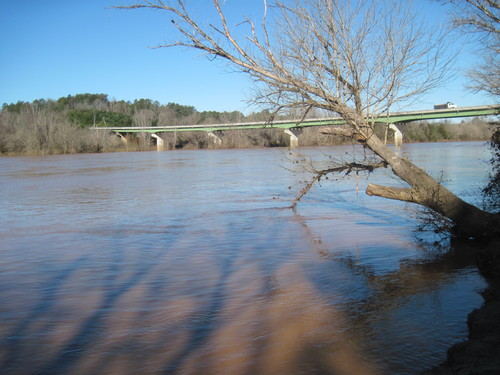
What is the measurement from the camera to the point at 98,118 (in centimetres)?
11931

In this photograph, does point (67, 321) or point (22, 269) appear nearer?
point (67, 321)

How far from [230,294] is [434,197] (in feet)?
13.1

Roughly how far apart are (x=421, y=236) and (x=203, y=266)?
4.12 m

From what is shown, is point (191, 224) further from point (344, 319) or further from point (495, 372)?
point (495, 372)

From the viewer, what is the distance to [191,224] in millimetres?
11734

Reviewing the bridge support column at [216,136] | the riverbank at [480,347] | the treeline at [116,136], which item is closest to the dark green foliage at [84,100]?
the treeline at [116,136]

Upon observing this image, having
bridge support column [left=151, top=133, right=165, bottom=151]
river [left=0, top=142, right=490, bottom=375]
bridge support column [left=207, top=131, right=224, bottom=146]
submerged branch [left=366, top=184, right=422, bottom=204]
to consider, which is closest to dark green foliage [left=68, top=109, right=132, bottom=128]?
bridge support column [left=151, top=133, right=165, bottom=151]

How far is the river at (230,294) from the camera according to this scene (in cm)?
459

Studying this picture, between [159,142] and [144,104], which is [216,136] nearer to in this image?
[159,142]

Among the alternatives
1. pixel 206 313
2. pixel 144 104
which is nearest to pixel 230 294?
pixel 206 313

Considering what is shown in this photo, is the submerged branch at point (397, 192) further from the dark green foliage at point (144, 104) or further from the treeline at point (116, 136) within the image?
the dark green foliage at point (144, 104)

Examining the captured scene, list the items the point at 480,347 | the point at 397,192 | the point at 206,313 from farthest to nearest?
the point at 397,192
the point at 206,313
the point at 480,347

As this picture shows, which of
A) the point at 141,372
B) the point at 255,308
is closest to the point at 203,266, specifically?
the point at 255,308

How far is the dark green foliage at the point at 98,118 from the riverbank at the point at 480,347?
11507cm
